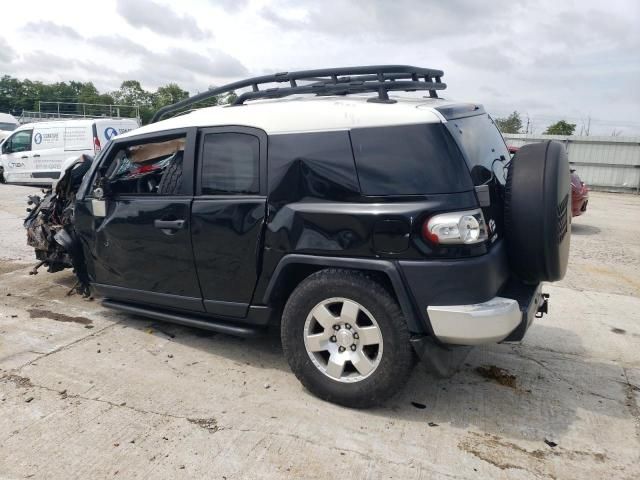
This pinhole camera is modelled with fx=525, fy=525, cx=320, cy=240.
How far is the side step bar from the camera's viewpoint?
3.64 metres

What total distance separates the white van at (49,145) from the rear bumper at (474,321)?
12943mm

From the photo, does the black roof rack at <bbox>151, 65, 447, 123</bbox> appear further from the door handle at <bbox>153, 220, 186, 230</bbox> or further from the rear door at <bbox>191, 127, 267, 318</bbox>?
the door handle at <bbox>153, 220, 186, 230</bbox>

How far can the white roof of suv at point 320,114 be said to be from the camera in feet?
9.98

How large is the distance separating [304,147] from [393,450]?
1.83m

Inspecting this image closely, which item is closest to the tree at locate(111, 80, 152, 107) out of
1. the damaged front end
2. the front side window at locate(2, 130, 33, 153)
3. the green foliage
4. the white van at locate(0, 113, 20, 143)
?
the green foliage

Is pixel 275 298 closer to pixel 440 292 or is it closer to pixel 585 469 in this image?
pixel 440 292

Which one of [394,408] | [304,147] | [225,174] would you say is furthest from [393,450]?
[225,174]

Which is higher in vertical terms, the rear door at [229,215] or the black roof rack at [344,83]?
the black roof rack at [344,83]

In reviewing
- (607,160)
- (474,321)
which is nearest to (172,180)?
(474,321)

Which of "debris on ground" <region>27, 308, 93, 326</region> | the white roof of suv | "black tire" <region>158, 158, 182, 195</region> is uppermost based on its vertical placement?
the white roof of suv

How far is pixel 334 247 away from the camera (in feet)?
10.2

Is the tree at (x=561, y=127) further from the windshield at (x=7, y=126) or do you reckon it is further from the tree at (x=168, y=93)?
the tree at (x=168, y=93)

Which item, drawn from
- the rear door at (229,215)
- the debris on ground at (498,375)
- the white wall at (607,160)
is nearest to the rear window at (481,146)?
the rear door at (229,215)

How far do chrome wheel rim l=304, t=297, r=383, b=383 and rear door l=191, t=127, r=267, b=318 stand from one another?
582 mm
